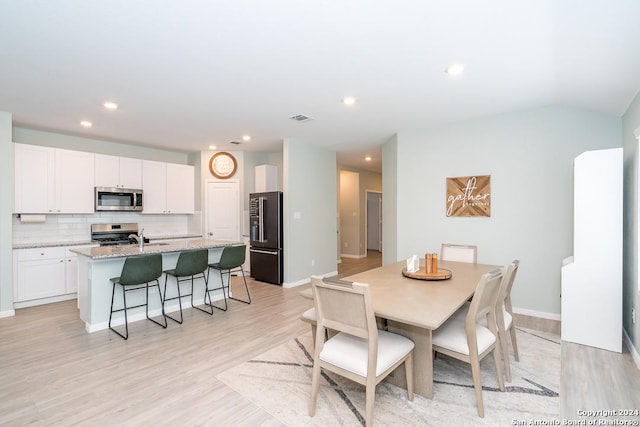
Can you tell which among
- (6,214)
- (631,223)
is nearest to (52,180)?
(6,214)

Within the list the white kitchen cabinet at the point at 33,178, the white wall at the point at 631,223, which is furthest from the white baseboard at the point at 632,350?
the white kitchen cabinet at the point at 33,178

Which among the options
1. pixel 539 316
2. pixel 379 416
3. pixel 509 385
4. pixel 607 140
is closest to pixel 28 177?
pixel 379 416

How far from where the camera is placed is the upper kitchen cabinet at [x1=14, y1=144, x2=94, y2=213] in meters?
4.30

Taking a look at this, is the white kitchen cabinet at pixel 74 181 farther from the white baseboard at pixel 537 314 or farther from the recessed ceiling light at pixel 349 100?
the white baseboard at pixel 537 314

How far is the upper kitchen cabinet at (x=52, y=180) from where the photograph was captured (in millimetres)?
4305

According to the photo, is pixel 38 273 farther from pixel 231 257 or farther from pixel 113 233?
pixel 231 257

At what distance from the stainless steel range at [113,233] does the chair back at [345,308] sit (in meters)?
4.25

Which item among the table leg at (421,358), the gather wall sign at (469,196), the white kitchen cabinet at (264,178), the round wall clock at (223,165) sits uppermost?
the round wall clock at (223,165)

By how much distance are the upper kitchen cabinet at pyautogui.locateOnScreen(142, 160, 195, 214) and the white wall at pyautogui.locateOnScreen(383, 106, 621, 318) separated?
14.6 ft

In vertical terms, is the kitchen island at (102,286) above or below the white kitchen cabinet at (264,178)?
below

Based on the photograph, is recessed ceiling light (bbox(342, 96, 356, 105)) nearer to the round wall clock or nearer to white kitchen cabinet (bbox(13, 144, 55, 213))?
the round wall clock

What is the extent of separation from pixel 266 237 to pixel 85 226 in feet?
9.84

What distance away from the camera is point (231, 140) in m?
5.41

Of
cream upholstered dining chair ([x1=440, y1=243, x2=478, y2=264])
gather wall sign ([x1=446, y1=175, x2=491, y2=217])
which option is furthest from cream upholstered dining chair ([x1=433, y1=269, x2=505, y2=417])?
gather wall sign ([x1=446, y1=175, x2=491, y2=217])
